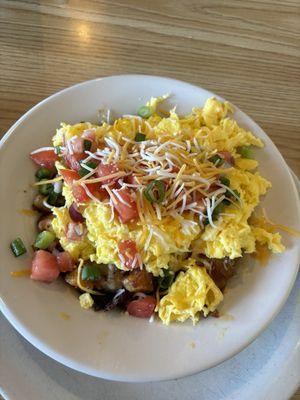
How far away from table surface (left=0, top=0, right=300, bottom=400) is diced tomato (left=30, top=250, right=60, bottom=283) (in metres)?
0.90

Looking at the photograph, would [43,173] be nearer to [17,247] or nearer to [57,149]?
[57,149]

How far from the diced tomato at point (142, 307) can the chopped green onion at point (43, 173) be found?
1.91 feet

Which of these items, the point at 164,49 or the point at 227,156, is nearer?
the point at 227,156

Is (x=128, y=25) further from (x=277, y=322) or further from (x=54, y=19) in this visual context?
(x=277, y=322)

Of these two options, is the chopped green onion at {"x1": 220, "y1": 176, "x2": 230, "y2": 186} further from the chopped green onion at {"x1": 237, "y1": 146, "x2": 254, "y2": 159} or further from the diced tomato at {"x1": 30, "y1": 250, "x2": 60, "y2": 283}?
the diced tomato at {"x1": 30, "y1": 250, "x2": 60, "y2": 283}

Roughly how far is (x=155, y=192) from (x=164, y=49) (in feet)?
3.94

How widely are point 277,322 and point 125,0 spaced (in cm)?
187

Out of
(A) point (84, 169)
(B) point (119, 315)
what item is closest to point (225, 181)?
(A) point (84, 169)

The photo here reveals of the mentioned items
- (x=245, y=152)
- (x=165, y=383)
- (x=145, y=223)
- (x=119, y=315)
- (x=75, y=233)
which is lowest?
(x=165, y=383)

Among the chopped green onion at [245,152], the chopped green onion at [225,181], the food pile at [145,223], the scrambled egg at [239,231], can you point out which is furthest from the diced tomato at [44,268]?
the chopped green onion at [245,152]

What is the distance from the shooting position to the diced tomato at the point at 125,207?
161 centimetres

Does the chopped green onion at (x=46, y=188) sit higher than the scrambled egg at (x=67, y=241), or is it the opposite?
the chopped green onion at (x=46, y=188)

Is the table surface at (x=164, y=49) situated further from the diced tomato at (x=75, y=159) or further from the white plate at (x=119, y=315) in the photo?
the diced tomato at (x=75, y=159)

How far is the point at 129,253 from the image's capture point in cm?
161
